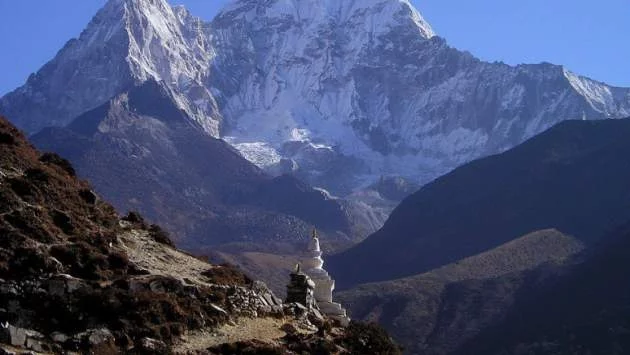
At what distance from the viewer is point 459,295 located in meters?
161

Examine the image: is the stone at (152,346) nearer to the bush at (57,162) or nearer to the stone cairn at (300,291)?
the stone cairn at (300,291)

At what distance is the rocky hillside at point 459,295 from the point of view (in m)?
149

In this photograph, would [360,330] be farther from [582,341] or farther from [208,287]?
[582,341]

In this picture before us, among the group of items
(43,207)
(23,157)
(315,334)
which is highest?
(23,157)

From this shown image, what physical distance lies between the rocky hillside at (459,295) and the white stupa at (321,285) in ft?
290

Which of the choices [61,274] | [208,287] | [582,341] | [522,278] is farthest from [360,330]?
[522,278]

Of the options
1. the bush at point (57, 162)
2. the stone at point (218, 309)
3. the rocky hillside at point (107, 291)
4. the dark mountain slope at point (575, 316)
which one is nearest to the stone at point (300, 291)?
the rocky hillside at point (107, 291)

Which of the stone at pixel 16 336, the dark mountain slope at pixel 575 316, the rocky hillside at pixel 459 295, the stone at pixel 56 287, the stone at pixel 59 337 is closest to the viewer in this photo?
the stone at pixel 16 336

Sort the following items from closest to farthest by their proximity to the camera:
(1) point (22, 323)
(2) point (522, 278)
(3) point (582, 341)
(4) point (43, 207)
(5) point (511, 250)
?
(1) point (22, 323), (4) point (43, 207), (3) point (582, 341), (2) point (522, 278), (5) point (511, 250)

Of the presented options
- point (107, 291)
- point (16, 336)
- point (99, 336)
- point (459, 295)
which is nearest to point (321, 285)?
point (107, 291)

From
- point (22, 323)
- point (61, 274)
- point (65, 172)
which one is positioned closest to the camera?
point (22, 323)

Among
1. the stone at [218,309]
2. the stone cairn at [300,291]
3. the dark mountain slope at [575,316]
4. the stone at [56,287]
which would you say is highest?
the dark mountain slope at [575,316]

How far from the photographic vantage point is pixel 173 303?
32.4m

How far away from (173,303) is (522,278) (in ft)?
447
